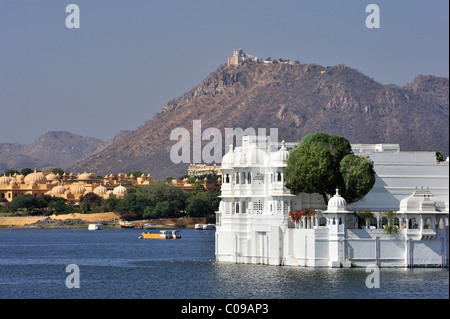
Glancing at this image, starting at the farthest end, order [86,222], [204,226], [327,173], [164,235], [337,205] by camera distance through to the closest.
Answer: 1. [86,222]
2. [204,226]
3. [164,235]
4. [327,173]
5. [337,205]

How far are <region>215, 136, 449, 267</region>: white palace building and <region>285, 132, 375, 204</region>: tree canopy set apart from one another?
40.1 inches

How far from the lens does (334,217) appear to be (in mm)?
66625

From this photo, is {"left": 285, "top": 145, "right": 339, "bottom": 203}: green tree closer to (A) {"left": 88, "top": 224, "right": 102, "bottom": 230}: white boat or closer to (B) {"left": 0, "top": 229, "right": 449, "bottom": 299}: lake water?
(B) {"left": 0, "top": 229, "right": 449, "bottom": 299}: lake water

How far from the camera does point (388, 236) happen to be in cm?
6756

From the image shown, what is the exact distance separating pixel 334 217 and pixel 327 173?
609 centimetres

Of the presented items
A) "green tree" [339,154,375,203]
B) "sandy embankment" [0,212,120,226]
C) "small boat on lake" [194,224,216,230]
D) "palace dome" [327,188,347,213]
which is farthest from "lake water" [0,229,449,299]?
"sandy embankment" [0,212,120,226]

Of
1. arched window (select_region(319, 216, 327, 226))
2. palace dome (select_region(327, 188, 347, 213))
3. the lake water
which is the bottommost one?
the lake water

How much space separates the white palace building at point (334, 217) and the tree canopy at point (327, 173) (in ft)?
3.34

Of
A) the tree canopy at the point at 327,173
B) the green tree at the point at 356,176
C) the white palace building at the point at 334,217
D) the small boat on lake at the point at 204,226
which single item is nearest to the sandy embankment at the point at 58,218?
the small boat on lake at the point at 204,226

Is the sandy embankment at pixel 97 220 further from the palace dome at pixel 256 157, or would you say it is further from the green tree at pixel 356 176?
the green tree at pixel 356 176

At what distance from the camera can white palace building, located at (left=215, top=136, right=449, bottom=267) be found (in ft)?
220

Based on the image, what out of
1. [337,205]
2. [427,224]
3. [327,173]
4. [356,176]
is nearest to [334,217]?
[337,205]

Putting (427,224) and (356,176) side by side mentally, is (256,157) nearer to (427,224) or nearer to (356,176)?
(356,176)
